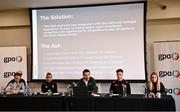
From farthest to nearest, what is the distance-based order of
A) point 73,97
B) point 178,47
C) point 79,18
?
1. point 79,18
2. point 178,47
3. point 73,97

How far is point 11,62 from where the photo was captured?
6590mm

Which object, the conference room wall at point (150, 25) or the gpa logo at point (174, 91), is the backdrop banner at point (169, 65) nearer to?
the gpa logo at point (174, 91)

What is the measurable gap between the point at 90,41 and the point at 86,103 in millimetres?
2256

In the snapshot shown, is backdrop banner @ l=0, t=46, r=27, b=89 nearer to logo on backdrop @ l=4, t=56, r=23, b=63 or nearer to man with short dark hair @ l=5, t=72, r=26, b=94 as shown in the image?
logo on backdrop @ l=4, t=56, r=23, b=63

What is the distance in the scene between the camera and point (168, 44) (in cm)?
596

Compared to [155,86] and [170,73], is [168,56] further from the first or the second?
[155,86]

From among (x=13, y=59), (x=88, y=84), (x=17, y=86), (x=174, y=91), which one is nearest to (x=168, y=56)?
(x=174, y=91)

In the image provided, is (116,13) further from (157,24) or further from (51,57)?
(51,57)

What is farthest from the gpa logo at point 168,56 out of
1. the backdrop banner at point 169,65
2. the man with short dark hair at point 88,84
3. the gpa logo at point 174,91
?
the man with short dark hair at point 88,84

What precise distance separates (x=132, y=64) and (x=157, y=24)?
3.48 ft

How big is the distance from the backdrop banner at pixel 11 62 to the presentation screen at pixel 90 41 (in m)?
0.26

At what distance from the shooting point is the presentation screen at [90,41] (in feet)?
19.7

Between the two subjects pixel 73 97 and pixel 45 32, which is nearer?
pixel 73 97

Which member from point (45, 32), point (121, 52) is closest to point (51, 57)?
point (45, 32)
